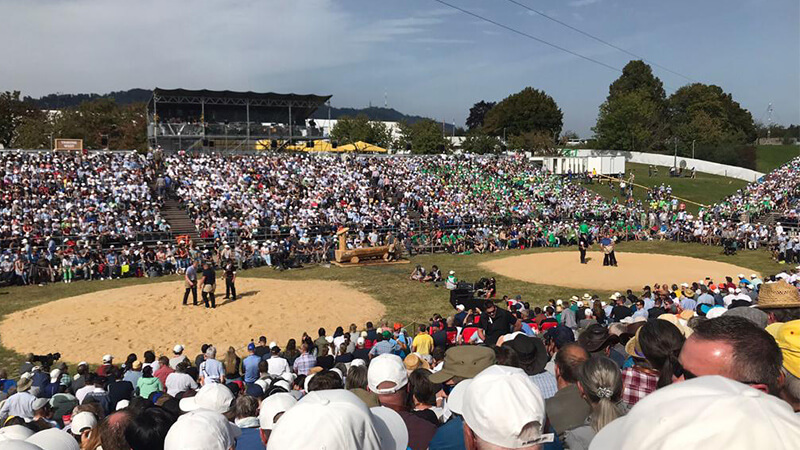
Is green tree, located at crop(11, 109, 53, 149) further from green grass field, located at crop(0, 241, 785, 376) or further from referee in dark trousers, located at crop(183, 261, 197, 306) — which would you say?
referee in dark trousers, located at crop(183, 261, 197, 306)

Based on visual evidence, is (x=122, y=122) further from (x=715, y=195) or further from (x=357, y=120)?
(x=715, y=195)

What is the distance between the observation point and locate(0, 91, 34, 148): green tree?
6328 centimetres

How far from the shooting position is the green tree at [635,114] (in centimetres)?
7631

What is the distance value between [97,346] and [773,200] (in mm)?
38855

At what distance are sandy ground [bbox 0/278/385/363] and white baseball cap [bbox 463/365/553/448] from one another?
1307cm

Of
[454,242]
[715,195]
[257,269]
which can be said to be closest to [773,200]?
[715,195]

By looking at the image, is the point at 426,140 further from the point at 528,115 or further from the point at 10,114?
the point at 10,114

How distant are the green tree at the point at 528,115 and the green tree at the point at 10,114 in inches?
2456

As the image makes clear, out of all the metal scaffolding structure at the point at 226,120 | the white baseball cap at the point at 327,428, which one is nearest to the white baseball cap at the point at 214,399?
the white baseball cap at the point at 327,428

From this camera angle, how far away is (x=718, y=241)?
3247 centimetres

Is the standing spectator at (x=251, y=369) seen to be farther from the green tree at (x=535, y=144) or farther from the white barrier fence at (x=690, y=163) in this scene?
the green tree at (x=535, y=144)

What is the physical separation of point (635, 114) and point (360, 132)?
3754cm

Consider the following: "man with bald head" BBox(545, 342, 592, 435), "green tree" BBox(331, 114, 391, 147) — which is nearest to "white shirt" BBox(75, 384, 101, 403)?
"man with bald head" BBox(545, 342, 592, 435)

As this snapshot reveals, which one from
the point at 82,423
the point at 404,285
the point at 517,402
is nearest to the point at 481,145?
the point at 404,285
